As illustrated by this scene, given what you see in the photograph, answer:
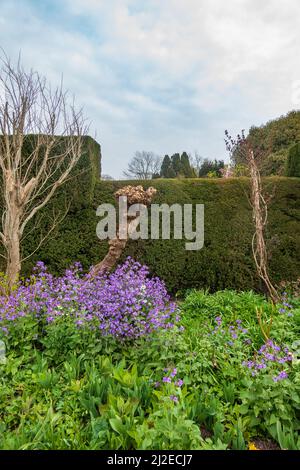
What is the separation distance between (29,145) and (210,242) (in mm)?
3827

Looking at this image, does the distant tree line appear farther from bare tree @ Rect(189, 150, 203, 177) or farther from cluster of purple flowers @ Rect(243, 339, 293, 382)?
cluster of purple flowers @ Rect(243, 339, 293, 382)

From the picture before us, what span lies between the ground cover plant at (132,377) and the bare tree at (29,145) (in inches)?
68.9

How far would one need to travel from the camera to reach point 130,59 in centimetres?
586

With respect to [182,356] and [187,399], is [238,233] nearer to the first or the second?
[182,356]

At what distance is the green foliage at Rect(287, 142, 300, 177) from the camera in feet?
20.3

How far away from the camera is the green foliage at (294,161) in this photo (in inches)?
244

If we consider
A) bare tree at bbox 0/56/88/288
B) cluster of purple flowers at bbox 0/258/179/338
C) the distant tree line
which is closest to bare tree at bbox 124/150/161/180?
the distant tree line

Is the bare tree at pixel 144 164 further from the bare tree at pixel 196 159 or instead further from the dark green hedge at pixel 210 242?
the dark green hedge at pixel 210 242

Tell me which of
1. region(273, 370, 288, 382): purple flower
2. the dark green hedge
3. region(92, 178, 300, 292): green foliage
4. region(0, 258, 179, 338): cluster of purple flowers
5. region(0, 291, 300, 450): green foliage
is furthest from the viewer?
region(92, 178, 300, 292): green foliage

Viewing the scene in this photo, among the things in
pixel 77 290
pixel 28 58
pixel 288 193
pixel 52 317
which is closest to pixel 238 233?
pixel 288 193

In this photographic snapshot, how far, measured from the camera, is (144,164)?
27.6 meters

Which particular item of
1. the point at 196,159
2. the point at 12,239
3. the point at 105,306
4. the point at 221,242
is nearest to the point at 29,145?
the point at 12,239

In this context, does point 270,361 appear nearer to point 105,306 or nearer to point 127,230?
point 105,306

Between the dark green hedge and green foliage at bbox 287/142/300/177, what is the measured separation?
0.42 m
